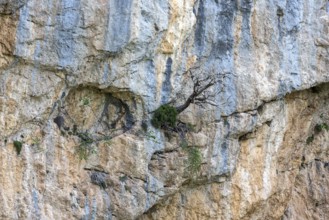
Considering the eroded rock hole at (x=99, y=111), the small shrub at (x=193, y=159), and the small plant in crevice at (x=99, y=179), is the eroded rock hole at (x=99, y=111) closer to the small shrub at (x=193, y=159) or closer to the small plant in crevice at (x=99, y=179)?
the small plant in crevice at (x=99, y=179)

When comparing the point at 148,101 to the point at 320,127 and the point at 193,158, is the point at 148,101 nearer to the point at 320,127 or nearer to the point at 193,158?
the point at 193,158

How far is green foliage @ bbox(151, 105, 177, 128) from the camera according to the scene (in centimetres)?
1268

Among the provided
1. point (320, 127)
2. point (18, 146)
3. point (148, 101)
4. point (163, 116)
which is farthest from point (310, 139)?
point (18, 146)

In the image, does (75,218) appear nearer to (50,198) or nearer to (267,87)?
(50,198)

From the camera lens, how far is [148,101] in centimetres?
1257

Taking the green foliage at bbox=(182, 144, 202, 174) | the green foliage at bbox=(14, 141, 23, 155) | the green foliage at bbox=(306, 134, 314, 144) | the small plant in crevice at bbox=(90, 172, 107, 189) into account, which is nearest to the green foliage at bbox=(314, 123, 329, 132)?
the green foliage at bbox=(306, 134, 314, 144)

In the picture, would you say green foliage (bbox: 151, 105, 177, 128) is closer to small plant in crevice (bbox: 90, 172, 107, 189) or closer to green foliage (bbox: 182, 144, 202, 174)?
green foliage (bbox: 182, 144, 202, 174)

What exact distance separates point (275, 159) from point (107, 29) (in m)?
5.49

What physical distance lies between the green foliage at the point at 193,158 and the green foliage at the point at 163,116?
71 centimetres

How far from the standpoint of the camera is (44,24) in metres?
11.0

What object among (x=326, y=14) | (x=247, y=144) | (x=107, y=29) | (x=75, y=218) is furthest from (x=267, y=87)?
(x=75, y=218)

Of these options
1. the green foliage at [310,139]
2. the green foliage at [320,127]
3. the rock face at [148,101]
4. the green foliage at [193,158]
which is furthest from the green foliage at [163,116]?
the green foliage at [320,127]

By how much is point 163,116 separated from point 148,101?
1.37 ft

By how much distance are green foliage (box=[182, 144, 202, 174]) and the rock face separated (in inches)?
2.5
